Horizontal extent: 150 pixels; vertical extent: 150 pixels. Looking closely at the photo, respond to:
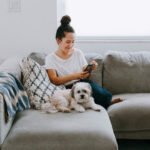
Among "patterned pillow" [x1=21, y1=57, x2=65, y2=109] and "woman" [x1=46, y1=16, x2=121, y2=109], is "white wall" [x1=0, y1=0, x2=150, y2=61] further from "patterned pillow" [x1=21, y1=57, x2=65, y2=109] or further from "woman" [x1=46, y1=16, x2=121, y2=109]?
"patterned pillow" [x1=21, y1=57, x2=65, y2=109]

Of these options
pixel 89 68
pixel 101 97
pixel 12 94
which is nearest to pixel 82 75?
pixel 89 68

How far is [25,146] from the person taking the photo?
6.88 ft

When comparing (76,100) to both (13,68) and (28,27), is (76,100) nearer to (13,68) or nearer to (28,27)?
(13,68)

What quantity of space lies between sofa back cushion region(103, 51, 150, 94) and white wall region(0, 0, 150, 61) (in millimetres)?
683

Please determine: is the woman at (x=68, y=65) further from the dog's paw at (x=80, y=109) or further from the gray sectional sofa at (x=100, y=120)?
the dog's paw at (x=80, y=109)

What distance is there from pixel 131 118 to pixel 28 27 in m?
1.50

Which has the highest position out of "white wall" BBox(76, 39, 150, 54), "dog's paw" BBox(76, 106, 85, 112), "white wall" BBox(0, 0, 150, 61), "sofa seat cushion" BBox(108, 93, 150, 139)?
"white wall" BBox(0, 0, 150, 61)

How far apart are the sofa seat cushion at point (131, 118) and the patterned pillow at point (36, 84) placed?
1.66 feet

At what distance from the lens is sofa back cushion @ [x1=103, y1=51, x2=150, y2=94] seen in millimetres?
3230

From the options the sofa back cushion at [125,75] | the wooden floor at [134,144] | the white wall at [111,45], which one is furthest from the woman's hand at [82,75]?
the white wall at [111,45]

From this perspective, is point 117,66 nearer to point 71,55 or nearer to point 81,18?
point 71,55

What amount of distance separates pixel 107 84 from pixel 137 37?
76cm

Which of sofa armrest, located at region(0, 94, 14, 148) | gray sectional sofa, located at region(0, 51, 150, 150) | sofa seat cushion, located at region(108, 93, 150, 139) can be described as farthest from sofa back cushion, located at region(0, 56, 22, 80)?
sofa seat cushion, located at region(108, 93, 150, 139)

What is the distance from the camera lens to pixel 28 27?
358 centimetres
